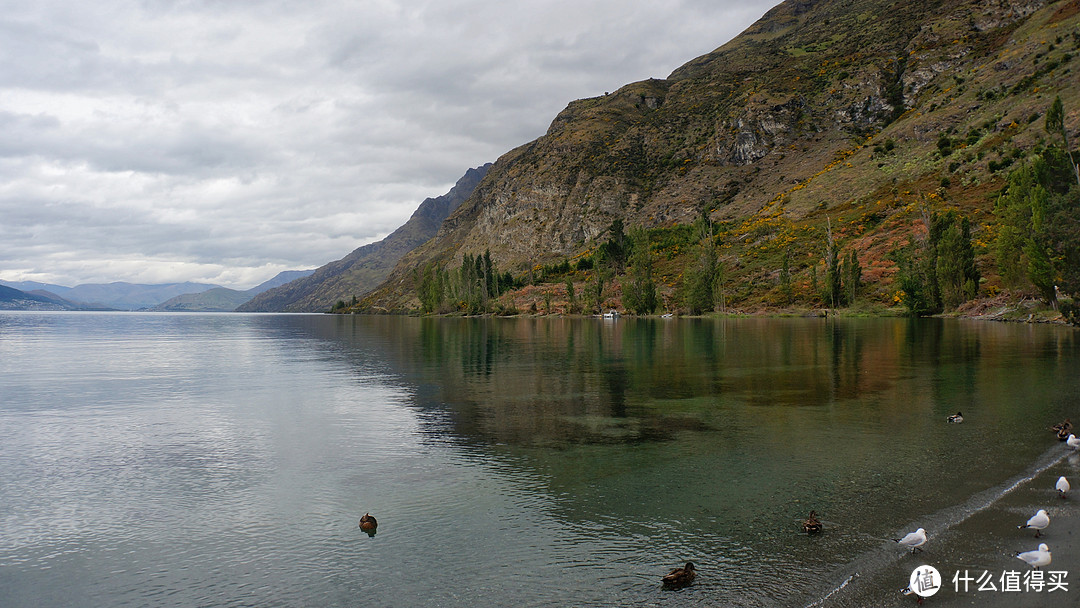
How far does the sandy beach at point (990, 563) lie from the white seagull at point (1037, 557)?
218mm

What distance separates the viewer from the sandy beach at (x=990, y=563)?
29.8 ft

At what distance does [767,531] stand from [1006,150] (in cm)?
14037

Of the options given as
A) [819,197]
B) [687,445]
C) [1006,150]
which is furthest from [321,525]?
[819,197]

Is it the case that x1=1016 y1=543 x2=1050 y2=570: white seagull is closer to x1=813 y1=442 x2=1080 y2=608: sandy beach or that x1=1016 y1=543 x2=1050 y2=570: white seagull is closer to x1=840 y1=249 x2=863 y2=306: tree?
x1=813 y1=442 x2=1080 y2=608: sandy beach

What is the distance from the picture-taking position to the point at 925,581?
9.33 metres

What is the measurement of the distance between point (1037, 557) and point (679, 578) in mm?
5655

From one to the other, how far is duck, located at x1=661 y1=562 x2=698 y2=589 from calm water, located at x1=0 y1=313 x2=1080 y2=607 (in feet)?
0.72

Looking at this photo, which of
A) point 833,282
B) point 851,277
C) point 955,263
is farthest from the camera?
point 851,277

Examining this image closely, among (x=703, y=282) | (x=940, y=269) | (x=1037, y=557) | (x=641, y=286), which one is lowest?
(x=1037, y=557)

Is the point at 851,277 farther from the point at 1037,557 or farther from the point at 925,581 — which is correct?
the point at 925,581

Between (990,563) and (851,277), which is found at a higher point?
(851,277)

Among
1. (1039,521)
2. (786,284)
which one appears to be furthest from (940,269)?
(1039,521)

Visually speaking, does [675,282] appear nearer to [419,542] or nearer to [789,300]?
[789,300]

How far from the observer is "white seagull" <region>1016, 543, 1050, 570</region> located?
954 cm
